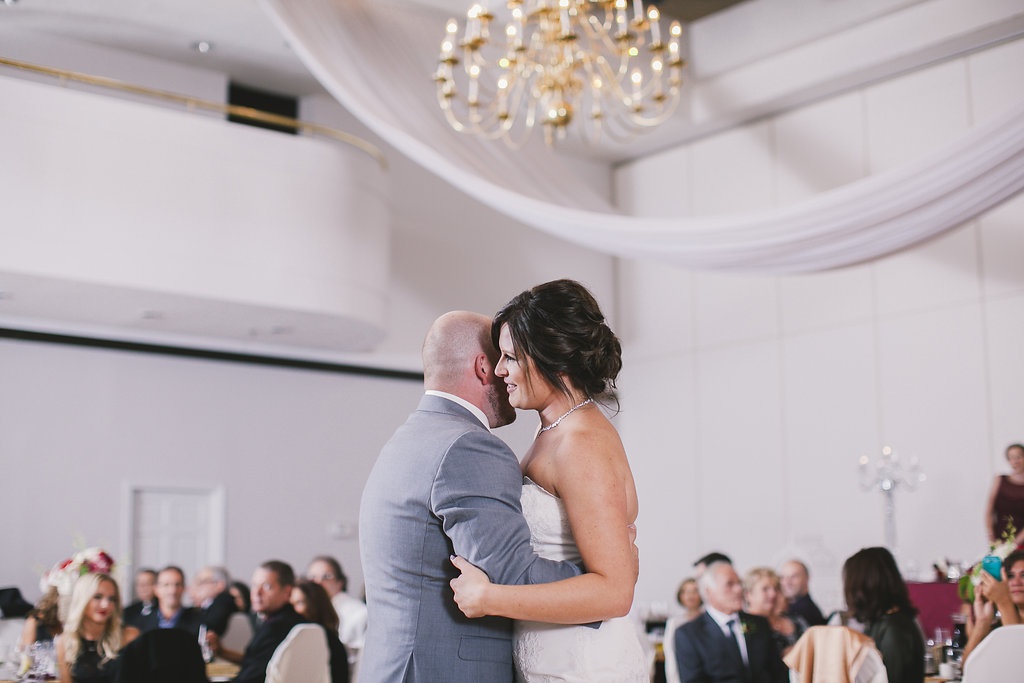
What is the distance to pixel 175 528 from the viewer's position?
10359 mm

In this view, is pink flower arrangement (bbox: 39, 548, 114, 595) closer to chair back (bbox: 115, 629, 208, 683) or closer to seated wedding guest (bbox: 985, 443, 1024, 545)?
chair back (bbox: 115, 629, 208, 683)

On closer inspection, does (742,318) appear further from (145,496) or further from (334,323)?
(145,496)

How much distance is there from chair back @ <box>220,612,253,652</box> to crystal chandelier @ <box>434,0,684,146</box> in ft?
12.1

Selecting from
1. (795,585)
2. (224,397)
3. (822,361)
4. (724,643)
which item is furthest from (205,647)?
(822,361)

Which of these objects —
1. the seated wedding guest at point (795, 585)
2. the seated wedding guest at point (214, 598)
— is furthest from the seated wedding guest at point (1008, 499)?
the seated wedding guest at point (214, 598)

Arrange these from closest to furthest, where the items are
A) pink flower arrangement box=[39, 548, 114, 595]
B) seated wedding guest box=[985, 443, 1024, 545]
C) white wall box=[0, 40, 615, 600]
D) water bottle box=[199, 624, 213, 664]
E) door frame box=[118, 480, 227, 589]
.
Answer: pink flower arrangement box=[39, 548, 114, 595] < water bottle box=[199, 624, 213, 664] < seated wedding guest box=[985, 443, 1024, 545] < white wall box=[0, 40, 615, 600] < door frame box=[118, 480, 227, 589]

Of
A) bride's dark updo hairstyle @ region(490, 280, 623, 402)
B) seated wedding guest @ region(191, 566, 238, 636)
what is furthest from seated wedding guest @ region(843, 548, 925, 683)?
seated wedding guest @ region(191, 566, 238, 636)

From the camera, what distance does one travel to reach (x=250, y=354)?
10.8m

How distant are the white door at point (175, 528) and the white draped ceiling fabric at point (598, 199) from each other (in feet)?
14.8

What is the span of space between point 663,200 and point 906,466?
4.23 meters

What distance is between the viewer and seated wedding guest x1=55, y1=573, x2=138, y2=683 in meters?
5.50

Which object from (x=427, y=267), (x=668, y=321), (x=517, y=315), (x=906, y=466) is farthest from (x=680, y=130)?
(x=517, y=315)

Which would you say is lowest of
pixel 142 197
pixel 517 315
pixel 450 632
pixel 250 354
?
pixel 450 632

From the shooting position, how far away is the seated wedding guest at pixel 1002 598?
17.3 ft
